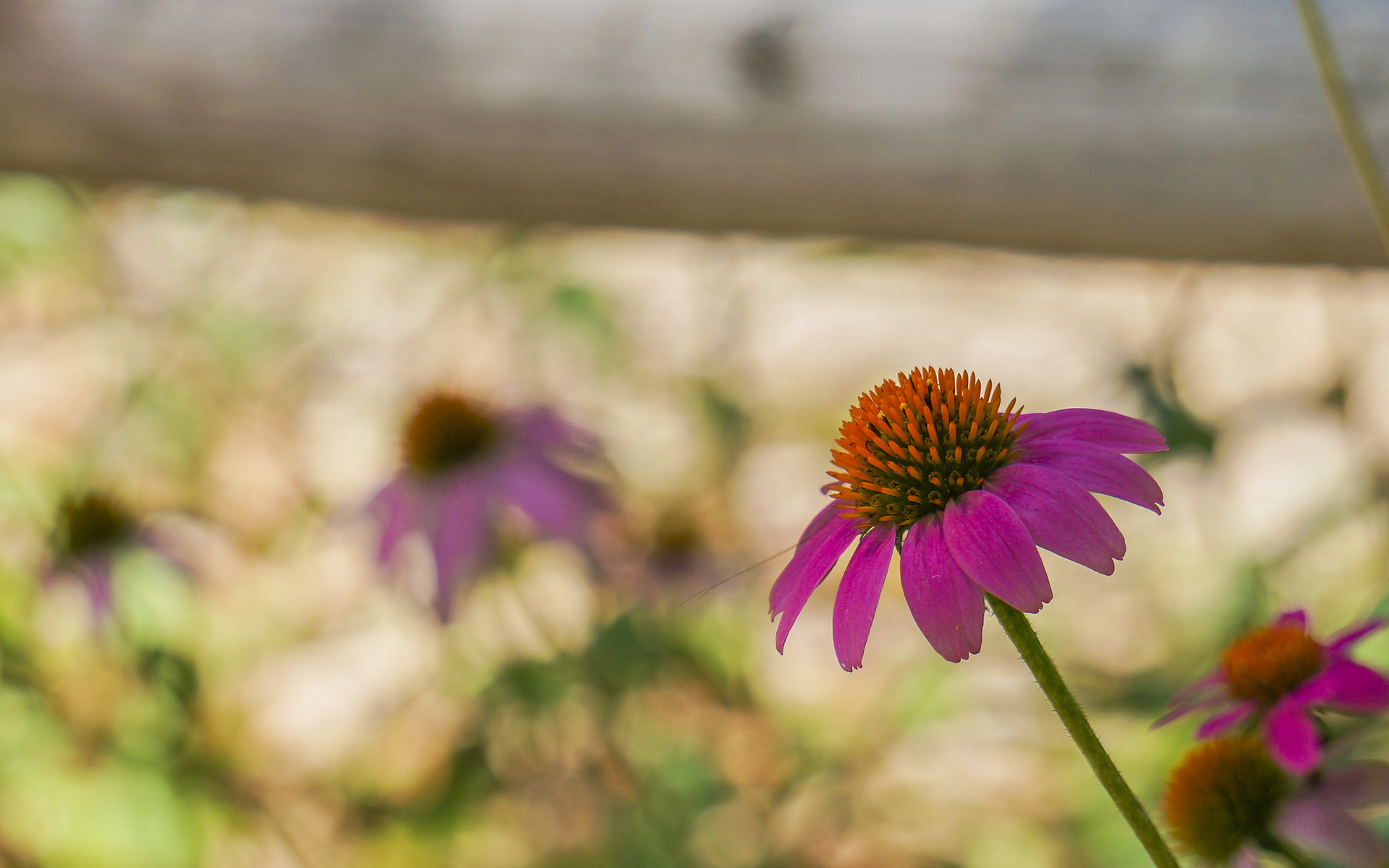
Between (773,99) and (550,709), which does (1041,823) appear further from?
(773,99)

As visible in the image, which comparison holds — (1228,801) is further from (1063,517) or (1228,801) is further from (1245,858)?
(1063,517)

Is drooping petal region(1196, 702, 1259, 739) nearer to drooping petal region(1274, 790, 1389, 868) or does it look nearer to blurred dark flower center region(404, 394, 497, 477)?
drooping petal region(1274, 790, 1389, 868)

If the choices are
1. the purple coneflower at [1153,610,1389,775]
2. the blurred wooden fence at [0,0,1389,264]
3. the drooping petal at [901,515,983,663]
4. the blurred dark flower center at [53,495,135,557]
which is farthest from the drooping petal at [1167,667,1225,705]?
the blurred dark flower center at [53,495,135,557]

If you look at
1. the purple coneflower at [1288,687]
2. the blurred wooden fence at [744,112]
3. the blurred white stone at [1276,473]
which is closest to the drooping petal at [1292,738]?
the purple coneflower at [1288,687]

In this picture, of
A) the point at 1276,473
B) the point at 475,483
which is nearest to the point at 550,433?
the point at 475,483

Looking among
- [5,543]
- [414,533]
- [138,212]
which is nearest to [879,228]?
[414,533]

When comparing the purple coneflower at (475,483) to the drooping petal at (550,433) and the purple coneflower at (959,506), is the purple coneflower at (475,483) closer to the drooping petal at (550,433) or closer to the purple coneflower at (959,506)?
the drooping petal at (550,433)

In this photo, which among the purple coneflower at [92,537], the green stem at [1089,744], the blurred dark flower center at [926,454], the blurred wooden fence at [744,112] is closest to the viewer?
the green stem at [1089,744]
